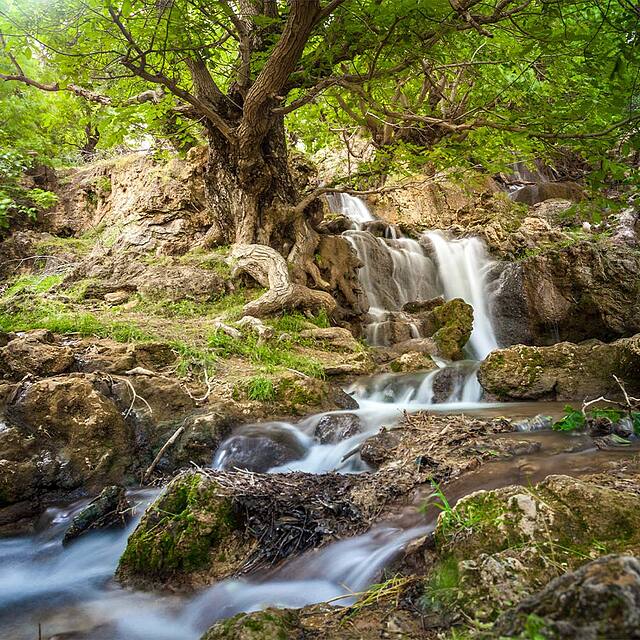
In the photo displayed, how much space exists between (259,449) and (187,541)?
1811 mm

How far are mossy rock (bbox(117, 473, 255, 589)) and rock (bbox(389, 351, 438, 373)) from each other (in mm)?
4948

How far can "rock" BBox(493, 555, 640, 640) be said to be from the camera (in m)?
0.94

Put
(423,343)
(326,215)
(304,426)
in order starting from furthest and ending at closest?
1. (326,215)
2. (423,343)
3. (304,426)

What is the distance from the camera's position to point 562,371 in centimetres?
584

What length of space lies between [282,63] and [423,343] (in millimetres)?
5375

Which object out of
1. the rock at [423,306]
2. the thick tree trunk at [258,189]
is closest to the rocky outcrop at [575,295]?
the rock at [423,306]

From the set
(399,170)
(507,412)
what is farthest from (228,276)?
(507,412)

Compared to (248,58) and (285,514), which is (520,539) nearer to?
(285,514)

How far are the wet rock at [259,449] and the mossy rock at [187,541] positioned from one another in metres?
1.41

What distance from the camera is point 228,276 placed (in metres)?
8.89

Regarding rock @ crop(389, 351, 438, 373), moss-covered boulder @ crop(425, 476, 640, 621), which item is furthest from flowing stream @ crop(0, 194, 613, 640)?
rock @ crop(389, 351, 438, 373)

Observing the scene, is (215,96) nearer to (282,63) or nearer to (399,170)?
(282,63)

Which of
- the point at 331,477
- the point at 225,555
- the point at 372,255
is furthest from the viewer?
the point at 372,255

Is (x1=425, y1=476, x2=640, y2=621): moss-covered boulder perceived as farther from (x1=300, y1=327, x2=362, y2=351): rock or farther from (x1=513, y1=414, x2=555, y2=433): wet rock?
(x1=300, y1=327, x2=362, y2=351): rock
